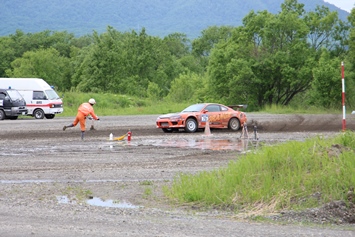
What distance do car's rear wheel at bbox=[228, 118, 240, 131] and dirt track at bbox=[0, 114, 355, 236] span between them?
153 inches

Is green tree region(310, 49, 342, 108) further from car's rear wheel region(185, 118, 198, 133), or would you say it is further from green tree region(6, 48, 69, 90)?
green tree region(6, 48, 69, 90)

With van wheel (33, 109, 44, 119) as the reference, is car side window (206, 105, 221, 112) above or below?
above

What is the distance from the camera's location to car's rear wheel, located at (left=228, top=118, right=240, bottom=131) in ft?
100

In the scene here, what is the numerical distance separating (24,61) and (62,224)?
10540 cm

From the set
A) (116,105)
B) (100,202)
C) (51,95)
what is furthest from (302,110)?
(100,202)

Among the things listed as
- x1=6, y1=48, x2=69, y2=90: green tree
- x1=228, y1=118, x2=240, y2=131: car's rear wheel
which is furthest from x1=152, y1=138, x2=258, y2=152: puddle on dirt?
x1=6, y1=48, x2=69, y2=90: green tree

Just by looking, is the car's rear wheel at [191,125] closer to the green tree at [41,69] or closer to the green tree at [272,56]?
the green tree at [272,56]

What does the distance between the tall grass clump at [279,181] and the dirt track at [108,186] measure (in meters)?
0.53

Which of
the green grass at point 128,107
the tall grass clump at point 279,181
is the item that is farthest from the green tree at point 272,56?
the tall grass clump at point 279,181

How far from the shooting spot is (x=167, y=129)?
30.8 metres

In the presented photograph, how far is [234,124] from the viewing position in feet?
101

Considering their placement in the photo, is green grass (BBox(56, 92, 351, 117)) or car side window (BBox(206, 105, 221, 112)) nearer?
car side window (BBox(206, 105, 221, 112))

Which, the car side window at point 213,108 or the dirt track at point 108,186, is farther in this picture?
the car side window at point 213,108

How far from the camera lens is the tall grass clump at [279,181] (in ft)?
35.0
